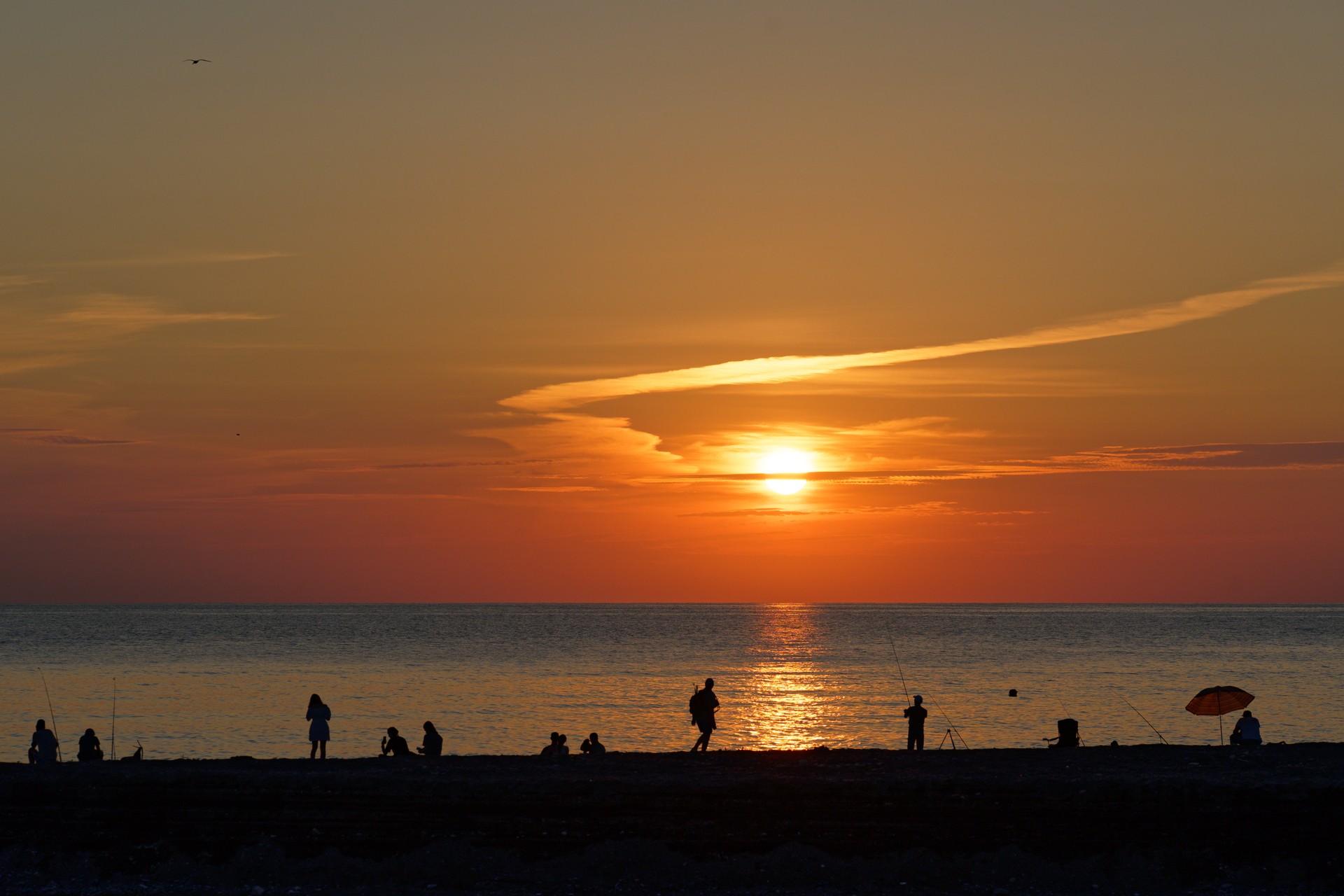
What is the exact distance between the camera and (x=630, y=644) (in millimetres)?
138500

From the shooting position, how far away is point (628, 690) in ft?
242

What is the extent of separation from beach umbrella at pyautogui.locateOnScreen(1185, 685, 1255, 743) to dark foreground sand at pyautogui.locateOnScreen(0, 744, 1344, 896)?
288 inches

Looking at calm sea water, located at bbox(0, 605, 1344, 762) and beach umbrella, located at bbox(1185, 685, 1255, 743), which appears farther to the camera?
calm sea water, located at bbox(0, 605, 1344, 762)

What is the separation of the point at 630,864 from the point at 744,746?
1038 inches

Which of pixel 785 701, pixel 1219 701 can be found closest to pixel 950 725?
pixel 785 701

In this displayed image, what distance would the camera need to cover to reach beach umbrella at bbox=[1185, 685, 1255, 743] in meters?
33.4

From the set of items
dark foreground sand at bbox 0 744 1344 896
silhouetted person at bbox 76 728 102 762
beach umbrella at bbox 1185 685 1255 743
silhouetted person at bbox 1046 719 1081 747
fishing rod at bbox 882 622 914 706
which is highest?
fishing rod at bbox 882 622 914 706

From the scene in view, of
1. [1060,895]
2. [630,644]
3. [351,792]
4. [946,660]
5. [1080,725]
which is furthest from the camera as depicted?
[630,644]

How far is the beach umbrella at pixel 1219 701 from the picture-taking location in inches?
1315

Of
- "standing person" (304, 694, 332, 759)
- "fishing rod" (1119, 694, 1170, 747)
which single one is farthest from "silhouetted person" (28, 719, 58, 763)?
"fishing rod" (1119, 694, 1170, 747)

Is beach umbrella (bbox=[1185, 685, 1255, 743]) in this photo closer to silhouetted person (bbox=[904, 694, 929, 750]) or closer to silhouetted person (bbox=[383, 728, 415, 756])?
silhouetted person (bbox=[904, 694, 929, 750])

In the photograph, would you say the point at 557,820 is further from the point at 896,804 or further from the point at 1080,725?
the point at 1080,725

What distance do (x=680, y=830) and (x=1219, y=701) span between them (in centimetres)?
1797

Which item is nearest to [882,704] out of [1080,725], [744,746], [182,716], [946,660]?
[1080,725]
